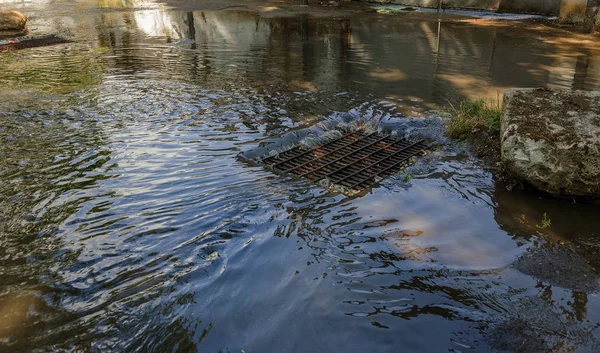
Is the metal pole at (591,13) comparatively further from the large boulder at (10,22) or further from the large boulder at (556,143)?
the large boulder at (10,22)

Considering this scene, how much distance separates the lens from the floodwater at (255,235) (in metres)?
3.49

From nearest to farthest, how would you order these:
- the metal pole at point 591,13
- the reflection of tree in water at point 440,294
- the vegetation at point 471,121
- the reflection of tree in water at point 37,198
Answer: the reflection of tree in water at point 440,294 < the reflection of tree in water at point 37,198 < the vegetation at point 471,121 < the metal pole at point 591,13

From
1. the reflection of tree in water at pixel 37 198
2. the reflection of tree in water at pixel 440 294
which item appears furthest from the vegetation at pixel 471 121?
the reflection of tree in water at pixel 37 198

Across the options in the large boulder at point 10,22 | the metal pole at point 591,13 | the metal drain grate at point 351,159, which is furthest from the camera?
Answer: the large boulder at point 10,22

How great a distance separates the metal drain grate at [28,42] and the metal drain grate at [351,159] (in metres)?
9.36

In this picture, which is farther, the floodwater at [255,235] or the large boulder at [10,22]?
the large boulder at [10,22]

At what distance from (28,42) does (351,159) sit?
10587 millimetres

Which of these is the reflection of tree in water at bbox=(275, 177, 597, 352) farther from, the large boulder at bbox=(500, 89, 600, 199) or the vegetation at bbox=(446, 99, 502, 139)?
the vegetation at bbox=(446, 99, 502, 139)

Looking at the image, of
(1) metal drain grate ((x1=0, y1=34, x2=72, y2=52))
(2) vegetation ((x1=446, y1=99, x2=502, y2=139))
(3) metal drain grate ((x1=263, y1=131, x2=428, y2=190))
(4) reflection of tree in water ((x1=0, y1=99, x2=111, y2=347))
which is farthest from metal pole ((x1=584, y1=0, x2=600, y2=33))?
Result: (1) metal drain grate ((x1=0, y1=34, x2=72, y2=52))

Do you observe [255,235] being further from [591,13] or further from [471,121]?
[591,13]

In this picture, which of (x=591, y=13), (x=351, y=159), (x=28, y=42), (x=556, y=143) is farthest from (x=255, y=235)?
(x=591, y=13)

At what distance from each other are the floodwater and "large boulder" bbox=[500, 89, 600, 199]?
0.80ft

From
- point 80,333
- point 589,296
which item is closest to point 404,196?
point 589,296

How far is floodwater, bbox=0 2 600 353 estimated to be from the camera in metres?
3.49
